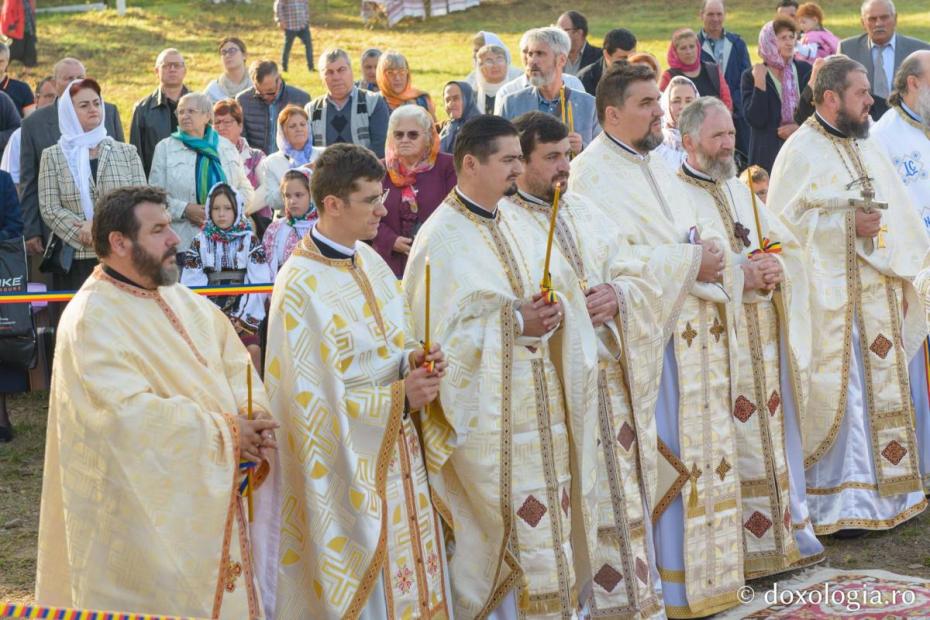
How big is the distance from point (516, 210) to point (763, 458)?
1956mm

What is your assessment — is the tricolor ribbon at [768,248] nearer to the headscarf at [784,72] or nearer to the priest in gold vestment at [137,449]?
the priest in gold vestment at [137,449]

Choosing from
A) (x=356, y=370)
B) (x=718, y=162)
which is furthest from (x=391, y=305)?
(x=718, y=162)

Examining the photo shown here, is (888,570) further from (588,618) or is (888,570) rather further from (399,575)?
(399,575)

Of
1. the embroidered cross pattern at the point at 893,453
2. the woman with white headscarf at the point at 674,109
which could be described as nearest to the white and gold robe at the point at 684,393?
Result: the embroidered cross pattern at the point at 893,453

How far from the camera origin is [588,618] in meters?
6.15

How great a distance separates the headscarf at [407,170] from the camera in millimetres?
7812

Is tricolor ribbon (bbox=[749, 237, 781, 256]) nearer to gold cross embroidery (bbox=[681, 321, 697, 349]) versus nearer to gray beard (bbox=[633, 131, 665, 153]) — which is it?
gold cross embroidery (bbox=[681, 321, 697, 349])

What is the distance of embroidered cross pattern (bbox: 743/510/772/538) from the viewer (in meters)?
7.02

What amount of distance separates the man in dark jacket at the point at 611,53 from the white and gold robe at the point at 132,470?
6658 millimetres

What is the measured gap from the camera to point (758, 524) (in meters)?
7.03

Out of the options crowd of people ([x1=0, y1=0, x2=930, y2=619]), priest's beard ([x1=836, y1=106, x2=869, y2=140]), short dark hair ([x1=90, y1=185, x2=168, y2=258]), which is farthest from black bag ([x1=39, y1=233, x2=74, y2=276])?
priest's beard ([x1=836, y1=106, x2=869, y2=140])

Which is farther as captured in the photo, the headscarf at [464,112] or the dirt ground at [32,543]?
the headscarf at [464,112]

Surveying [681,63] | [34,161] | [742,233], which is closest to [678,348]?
[742,233]

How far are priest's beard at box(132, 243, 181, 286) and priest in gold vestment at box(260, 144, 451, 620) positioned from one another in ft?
1.57
